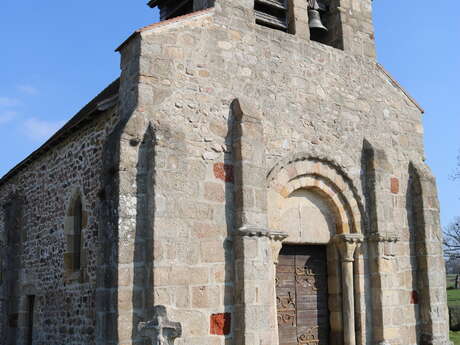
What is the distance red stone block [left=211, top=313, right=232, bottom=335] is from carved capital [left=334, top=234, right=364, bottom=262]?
270cm

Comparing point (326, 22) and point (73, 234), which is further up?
point (326, 22)

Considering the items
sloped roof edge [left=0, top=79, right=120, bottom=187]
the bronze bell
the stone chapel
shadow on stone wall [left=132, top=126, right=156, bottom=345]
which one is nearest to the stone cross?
the stone chapel

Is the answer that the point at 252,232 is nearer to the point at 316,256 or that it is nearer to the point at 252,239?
the point at 252,239

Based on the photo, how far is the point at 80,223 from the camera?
10.0 meters

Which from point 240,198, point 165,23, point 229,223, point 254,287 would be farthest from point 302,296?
point 165,23

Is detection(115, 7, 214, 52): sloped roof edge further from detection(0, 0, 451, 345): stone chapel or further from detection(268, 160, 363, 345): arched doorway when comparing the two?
detection(268, 160, 363, 345): arched doorway

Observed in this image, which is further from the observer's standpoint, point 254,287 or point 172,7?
point 172,7

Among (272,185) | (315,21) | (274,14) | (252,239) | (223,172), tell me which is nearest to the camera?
(252,239)

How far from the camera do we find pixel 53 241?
35.2 feet

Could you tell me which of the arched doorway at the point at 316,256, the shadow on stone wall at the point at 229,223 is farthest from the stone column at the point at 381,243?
the shadow on stone wall at the point at 229,223

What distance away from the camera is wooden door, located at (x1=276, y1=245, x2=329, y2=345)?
8945 mm

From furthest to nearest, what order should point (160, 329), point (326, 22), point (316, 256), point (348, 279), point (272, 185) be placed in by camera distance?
point (326, 22), point (316, 256), point (348, 279), point (272, 185), point (160, 329)

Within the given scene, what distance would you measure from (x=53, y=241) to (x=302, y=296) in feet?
16.4

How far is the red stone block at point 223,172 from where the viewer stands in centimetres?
805
